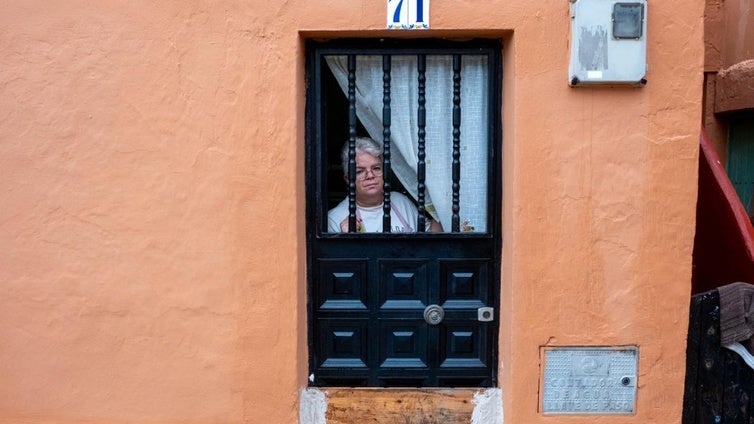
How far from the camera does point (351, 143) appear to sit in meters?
3.34

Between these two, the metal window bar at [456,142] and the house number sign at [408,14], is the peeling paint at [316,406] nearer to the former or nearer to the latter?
the metal window bar at [456,142]

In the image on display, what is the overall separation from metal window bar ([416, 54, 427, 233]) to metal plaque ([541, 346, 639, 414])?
93cm

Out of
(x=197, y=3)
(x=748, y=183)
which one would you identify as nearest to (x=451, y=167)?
(x=197, y=3)

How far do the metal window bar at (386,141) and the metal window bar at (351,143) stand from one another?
A: 15cm

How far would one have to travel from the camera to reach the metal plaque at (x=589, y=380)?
3273 millimetres

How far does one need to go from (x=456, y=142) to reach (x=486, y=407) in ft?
4.57

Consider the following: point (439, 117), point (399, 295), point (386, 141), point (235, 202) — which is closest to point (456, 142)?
point (439, 117)

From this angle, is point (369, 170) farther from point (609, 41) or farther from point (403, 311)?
point (609, 41)

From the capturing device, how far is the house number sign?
10.2ft

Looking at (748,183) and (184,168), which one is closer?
(184,168)

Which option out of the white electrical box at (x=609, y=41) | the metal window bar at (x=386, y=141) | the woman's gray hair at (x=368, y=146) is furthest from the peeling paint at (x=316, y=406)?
the white electrical box at (x=609, y=41)

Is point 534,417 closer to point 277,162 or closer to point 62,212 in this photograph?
point 277,162

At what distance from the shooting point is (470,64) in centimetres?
336

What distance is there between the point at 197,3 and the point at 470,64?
1382mm
